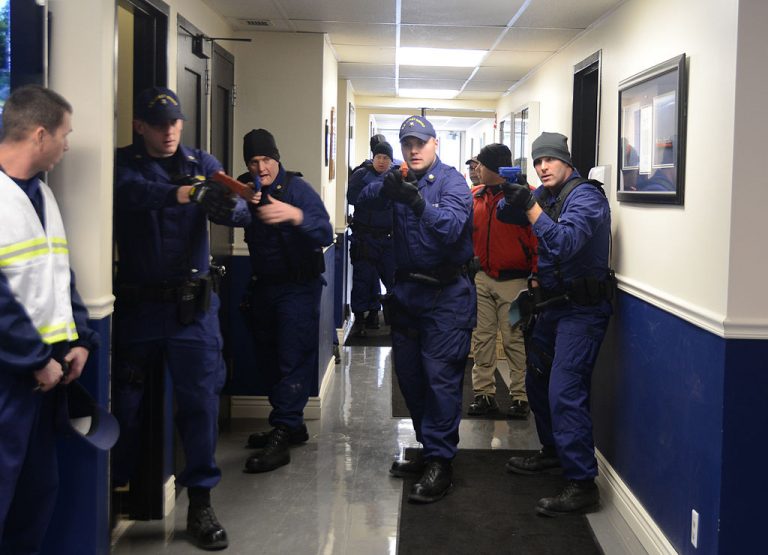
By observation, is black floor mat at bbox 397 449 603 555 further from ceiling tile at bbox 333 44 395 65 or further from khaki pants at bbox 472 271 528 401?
ceiling tile at bbox 333 44 395 65

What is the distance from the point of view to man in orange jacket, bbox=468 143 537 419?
5055mm

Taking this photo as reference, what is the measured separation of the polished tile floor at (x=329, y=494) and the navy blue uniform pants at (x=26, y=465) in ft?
2.44

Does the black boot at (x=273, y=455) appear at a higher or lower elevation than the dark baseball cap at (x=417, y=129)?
lower

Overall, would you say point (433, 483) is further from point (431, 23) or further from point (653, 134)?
point (431, 23)

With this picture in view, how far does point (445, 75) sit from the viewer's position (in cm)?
748

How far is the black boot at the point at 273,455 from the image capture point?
410cm

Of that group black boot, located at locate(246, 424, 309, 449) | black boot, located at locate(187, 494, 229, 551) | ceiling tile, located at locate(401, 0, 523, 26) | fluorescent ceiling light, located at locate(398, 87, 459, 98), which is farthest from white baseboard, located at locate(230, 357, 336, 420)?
fluorescent ceiling light, located at locate(398, 87, 459, 98)

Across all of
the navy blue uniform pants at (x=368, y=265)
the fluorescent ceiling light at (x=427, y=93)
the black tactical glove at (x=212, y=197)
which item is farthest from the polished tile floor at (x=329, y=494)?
the fluorescent ceiling light at (x=427, y=93)

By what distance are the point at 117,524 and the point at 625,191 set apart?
2660 mm

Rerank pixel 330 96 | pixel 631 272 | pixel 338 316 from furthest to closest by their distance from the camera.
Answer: pixel 338 316, pixel 330 96, pixel 631 272

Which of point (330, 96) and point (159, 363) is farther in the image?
point (330, 96)

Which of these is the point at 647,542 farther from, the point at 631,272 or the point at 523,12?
the point at 523,12

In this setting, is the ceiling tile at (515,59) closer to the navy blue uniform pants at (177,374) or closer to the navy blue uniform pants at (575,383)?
the navy blue uniform pants at (575,383)

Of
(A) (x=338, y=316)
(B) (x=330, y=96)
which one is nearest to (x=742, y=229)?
(B) (x=330, y=96)
